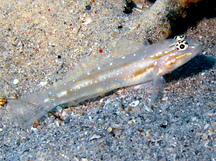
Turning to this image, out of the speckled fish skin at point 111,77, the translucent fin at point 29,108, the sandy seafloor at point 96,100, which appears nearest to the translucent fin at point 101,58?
the speckled fish skin at point 111,77

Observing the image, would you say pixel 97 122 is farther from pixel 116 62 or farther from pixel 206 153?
pixel 206 153

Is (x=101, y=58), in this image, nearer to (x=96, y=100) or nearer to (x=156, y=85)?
(x=96, y=100)

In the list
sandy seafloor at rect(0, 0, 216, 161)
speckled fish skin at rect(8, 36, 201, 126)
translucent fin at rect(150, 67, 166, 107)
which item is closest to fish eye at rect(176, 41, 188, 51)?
speckled fish skin at rect(8, 36, 201, 126)

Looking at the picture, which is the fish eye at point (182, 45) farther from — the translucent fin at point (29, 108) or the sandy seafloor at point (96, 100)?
the translucent fin at point (29, 108)

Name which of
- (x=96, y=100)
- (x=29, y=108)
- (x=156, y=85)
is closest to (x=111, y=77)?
(x=96, y=100)

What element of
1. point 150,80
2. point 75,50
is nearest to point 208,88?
point 150,80
